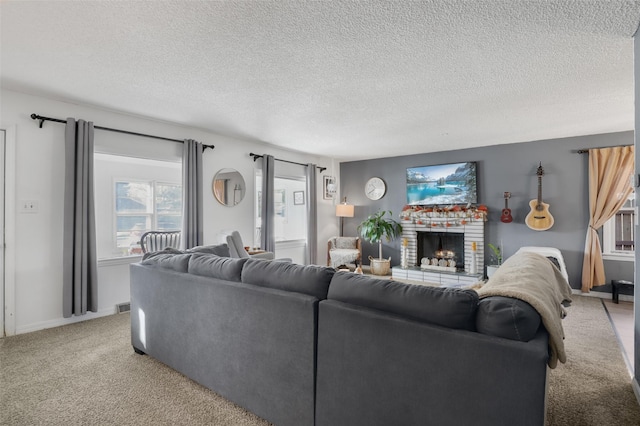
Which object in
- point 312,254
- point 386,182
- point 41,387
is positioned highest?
point 386,182

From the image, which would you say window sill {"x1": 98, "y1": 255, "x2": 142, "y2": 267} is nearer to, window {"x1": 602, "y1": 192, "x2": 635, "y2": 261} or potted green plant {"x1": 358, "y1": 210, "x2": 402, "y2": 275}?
potted green plant {"x1": 358, "y1": 210, "x2": 402, "y2": 275}

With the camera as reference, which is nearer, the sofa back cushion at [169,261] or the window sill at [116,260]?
the sofa back cushion at [169,261]

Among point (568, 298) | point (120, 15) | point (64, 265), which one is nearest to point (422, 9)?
point (120, 15)

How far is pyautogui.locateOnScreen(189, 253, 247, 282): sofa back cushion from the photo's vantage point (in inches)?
82.2

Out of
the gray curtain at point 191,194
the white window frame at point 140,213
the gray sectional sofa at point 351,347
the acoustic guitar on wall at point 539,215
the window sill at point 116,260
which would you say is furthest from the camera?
the white window frame at point 140,213

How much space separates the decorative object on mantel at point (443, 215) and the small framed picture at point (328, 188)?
1.51m

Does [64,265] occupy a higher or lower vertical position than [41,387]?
higher

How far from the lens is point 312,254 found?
21.2 feet

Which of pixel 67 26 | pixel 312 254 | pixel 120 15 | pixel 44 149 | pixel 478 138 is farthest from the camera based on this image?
pixel 312 254

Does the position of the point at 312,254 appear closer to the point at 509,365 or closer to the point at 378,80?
the point at 378,80

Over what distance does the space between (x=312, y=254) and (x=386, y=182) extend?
2142 mm

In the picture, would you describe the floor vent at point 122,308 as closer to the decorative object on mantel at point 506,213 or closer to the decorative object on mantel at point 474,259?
the decorative object on mantel at point 474,259

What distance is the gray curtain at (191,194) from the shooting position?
4410mm

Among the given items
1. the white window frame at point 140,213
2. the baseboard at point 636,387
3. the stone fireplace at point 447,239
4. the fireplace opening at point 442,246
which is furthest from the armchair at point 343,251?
the baseboard at point 636,387
